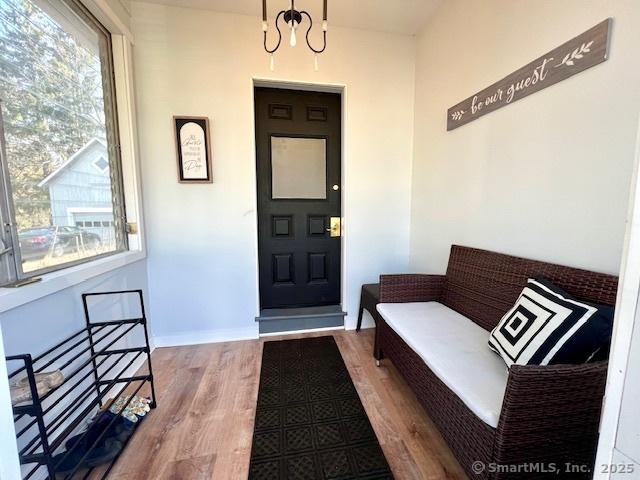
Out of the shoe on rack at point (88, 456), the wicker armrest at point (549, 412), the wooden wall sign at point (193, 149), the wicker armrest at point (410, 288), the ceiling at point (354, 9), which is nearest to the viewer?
the wicker armrest at point (549, 412)

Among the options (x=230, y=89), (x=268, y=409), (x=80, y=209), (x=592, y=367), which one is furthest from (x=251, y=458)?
(x=230, y=89)

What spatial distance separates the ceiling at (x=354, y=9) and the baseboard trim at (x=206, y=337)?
2572mm

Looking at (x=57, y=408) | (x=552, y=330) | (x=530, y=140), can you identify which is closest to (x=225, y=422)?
(x=57, y=408)

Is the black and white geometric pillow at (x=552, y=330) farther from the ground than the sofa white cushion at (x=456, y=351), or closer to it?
farther from the ground

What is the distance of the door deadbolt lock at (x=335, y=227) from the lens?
2650 millimetres

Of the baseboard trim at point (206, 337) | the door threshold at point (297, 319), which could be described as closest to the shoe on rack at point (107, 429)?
the baseboard trim at point (206, 337)

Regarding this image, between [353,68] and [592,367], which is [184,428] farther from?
[353,68]

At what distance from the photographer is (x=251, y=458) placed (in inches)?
49.2

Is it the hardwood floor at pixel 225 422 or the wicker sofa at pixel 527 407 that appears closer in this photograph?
the wicker sofa at pixel 527 407

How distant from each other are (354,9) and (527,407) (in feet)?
8.69

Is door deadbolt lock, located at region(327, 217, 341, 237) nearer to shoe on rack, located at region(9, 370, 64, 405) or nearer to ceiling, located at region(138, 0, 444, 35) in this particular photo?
ceiling, located at region(138, 0, 444, 35)

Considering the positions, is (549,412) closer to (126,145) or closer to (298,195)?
(298,195)

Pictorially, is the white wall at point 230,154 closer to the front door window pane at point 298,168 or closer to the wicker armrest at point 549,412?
the front door window pane at point 298,168

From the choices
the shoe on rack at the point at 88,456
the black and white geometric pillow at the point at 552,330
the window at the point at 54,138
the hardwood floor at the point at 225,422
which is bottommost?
the hardwood floor at the point at 225,422
